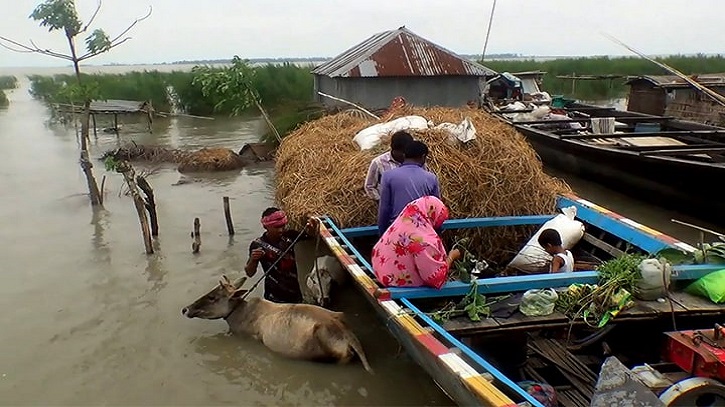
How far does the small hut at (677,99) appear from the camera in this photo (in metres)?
14.5

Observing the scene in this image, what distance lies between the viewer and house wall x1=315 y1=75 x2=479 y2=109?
45.6 ft

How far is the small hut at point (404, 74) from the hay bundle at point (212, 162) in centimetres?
282

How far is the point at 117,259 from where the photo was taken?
7.34m

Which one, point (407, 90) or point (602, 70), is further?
point (602, 70)

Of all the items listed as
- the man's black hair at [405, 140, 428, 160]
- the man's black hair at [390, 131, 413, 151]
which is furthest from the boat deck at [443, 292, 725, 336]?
the man's black hair at [390, 131, 413, 151]

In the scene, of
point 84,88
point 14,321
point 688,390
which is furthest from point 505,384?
point 84,88

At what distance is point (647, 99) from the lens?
16.5 metres

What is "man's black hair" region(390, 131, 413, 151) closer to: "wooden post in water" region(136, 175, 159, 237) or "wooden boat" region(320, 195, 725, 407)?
"wooden boat" region(320, 195, 725, 407)

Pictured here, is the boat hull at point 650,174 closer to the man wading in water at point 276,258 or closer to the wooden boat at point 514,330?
the wooden boat at point 514,330

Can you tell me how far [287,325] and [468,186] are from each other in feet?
7.64

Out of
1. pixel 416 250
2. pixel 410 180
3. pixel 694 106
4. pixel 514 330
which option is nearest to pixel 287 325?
pixel 416 250

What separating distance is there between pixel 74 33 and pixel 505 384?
8484 mm

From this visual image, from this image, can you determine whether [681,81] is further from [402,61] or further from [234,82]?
[234,82]

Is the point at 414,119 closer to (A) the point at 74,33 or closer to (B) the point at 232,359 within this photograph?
(B) the point at 232,359
